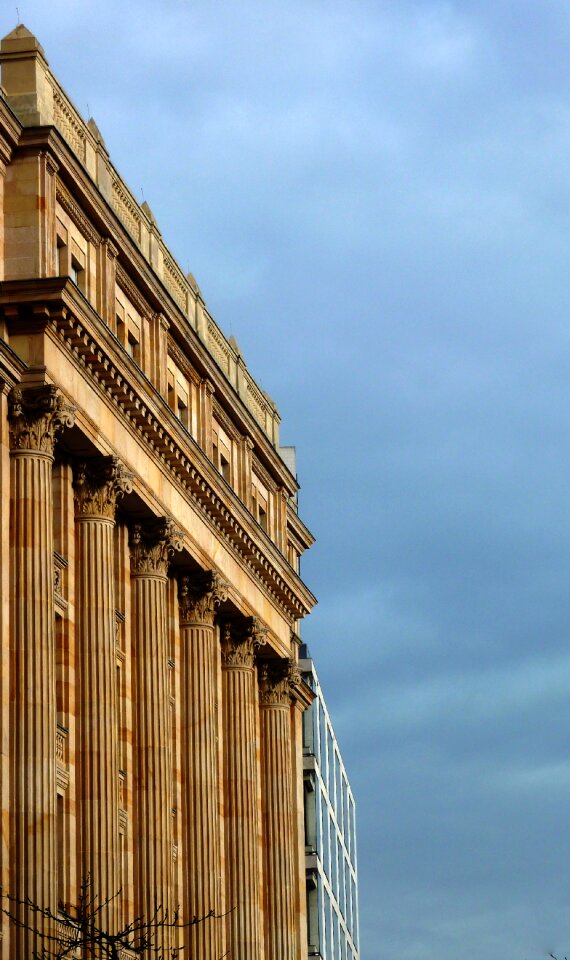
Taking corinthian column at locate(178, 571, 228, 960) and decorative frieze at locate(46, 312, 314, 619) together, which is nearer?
decorative frieze at locate(46, 312, 314, 619)

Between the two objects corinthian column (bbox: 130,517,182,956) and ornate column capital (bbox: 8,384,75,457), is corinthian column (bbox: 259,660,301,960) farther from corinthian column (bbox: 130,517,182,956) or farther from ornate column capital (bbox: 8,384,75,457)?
ornate column capital (bbox: 8,384,75,457)

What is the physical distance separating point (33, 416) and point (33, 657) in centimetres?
711

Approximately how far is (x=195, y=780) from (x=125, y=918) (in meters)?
10.8

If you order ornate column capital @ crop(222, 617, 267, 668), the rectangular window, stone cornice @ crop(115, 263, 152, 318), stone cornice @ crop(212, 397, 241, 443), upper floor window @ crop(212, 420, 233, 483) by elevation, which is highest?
stone cornice @ crop(212, 397, 241, 443)

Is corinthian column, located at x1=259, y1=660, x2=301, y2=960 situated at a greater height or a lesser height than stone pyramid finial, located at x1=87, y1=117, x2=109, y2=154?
lesser

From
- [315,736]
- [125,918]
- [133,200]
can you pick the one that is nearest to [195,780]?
[125,918]

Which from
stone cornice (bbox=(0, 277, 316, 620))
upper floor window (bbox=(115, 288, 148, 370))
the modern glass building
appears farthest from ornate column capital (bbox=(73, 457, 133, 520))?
the modern glass building

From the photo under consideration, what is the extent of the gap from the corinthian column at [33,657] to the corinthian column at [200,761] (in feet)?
62.0

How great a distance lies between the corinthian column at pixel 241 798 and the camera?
297 ft

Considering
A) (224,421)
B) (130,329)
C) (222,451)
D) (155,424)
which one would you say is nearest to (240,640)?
(222,451)

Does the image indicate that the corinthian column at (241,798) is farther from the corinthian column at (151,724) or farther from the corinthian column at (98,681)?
the corinthian column at (98,681)

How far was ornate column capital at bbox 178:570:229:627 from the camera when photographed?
86750 mm

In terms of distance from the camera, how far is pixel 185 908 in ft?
276

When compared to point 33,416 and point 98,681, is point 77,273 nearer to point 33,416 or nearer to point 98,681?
point 33,416
